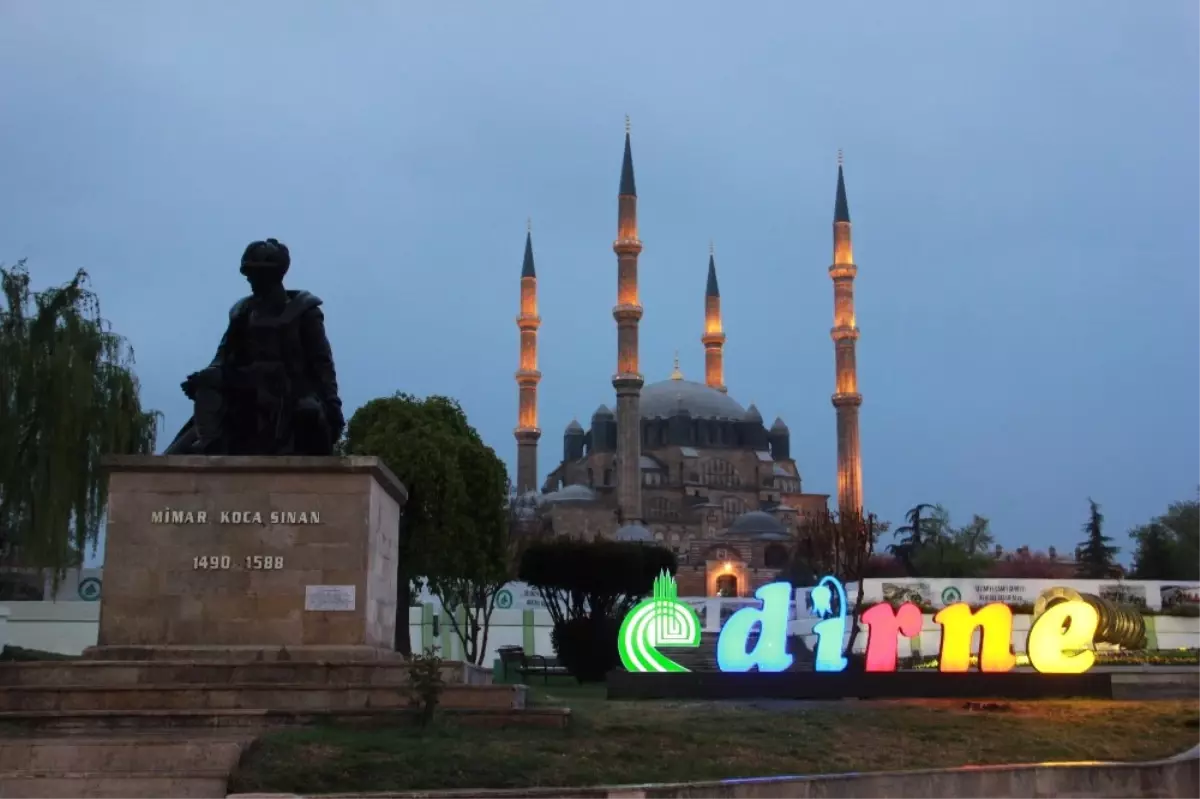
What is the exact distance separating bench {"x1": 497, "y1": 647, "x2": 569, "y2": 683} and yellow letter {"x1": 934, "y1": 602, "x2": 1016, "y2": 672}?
30.8 feet

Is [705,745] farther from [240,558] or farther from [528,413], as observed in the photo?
[528,413]

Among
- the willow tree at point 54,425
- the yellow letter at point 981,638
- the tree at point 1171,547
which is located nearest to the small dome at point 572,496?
the tree at point 1171,547

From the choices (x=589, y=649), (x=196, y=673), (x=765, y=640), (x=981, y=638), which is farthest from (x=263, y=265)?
(x=589, y=649)

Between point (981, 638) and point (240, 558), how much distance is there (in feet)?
30.1

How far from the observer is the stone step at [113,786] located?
663cm

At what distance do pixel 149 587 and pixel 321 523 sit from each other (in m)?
1.38

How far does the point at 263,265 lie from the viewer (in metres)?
10.8

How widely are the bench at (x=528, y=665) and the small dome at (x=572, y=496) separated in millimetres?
37326

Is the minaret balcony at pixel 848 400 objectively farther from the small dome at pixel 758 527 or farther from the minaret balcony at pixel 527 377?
the minaret balcony at pixel 527 377

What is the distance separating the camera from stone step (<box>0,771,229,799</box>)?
6.63 metres

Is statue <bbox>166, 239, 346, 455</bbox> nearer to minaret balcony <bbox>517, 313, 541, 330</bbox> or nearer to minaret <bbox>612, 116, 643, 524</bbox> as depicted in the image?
minaret <bbox>612, 116, 643, 524</bbox>

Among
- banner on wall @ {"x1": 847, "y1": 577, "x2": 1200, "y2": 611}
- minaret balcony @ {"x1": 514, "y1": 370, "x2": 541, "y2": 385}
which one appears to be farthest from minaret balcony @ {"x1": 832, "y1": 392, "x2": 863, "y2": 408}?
banner on wall @ {"x1": 847, "y1": 577, "x2": 1200, "y2": 611}

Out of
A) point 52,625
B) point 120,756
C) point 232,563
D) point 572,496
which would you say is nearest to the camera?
point 120,756

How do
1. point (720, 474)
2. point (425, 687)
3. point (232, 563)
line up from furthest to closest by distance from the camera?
1. point (720, 474)
2. point (232, 563)
3. point (425, 687)
